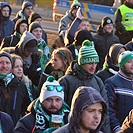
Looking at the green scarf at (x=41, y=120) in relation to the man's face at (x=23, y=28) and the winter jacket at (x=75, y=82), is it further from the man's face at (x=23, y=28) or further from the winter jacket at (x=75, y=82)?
the man's face at (x=23, y=28)

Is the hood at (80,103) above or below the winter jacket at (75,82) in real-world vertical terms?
above

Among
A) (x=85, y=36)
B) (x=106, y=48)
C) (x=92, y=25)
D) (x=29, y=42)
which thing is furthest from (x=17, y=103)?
(x=92, y=25)

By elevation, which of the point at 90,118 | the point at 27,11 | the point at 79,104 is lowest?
the point at 27,11

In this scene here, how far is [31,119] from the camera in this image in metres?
5.56

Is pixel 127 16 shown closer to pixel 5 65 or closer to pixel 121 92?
pixel 121 92

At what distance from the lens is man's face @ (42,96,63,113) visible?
555cm

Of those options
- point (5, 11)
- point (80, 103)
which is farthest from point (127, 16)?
point (80, 103)

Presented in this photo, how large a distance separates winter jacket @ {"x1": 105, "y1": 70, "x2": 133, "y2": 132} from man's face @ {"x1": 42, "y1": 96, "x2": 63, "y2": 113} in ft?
3.86

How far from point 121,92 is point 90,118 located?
2242 mm

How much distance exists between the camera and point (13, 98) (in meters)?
6.52

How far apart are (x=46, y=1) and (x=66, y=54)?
20798 mm

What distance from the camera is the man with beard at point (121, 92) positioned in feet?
21.9

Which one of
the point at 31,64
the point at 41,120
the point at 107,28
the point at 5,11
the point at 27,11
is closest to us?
the point at 41,120

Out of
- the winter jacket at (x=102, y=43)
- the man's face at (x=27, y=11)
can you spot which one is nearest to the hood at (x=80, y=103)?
the winter jacket at (x=102, y=43)
